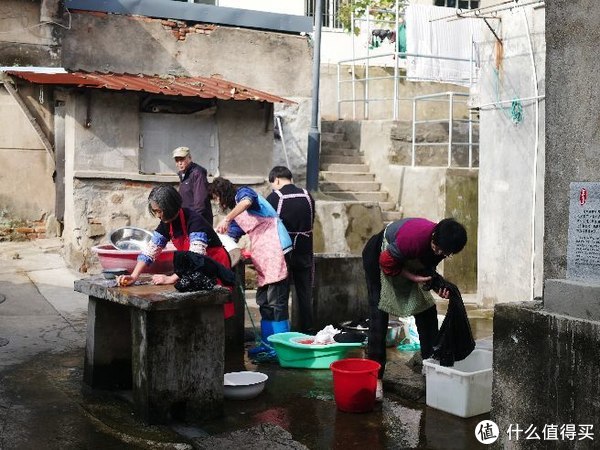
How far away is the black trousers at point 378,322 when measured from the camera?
741cm

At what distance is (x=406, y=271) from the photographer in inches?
277

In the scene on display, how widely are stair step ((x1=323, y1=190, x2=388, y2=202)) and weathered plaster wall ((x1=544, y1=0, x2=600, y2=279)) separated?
10.7 metres

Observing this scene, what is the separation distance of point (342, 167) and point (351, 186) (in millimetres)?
701

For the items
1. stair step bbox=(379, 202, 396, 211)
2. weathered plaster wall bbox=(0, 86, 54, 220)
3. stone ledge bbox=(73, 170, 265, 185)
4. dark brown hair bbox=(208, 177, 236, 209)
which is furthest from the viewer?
stair step bbox=(379, 202, 396, 211)

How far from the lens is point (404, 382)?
7.29 m

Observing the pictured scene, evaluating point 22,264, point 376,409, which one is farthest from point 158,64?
point 376,409

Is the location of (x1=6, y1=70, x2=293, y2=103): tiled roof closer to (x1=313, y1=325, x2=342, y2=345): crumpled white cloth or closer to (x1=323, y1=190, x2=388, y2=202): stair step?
(x1=323, y1=190, x2=388, y2=202): stair step

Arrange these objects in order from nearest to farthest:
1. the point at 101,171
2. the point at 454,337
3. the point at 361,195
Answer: the point at 454,337
the point at 101,171
the point at 361,195

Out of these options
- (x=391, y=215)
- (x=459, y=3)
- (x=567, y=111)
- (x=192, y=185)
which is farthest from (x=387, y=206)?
(x=567, y=111)

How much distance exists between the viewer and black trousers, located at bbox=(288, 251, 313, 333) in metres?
9.20

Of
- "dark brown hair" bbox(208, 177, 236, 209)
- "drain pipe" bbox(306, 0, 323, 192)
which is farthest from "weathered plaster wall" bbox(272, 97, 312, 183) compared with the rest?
"dark brown hair" bbox(208, 177, 236, 209)

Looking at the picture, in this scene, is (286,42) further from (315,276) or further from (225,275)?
(225,275)

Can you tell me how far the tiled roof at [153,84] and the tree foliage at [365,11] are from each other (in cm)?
715

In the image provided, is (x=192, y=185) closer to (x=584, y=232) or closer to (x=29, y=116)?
(x=29, y=116)
